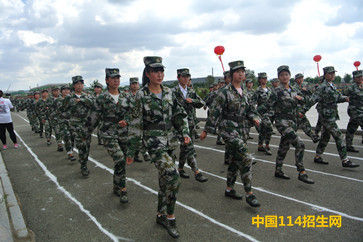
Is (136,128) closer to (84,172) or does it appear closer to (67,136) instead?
(84,172)

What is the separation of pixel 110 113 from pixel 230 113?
7.60 feet

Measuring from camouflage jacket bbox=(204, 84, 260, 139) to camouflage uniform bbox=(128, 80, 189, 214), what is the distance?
96cm

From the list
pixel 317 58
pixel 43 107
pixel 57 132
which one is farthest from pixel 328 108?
pixel 43 107

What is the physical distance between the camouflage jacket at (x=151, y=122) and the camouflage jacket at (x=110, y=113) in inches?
58.3

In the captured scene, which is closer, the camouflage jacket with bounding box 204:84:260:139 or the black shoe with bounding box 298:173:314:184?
the camouflage jacket with bounding box 204:84:260:139

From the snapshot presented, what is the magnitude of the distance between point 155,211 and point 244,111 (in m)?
2.23

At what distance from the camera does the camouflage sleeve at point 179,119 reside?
12.4ft

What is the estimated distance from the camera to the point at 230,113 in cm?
446

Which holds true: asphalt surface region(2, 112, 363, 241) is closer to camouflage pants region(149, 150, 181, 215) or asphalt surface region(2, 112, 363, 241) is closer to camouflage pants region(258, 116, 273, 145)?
camouflage pants region(149, 150, 181, 215)

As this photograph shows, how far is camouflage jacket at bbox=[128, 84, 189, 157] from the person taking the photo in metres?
3.58

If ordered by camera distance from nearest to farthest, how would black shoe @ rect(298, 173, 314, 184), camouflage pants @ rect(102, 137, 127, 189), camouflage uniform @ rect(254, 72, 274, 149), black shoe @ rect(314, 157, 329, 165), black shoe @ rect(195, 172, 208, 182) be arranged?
camouflage pants @ rect(102, 137, 127, 189)
black shoe @ rect(298, 173, 314, 184)
black shoe @ rect(195, 172, 208, 182)
black shoe @ rect(314, 157, 329, 165)
camouflage uniform @ rect(254, 72, 274, 149)

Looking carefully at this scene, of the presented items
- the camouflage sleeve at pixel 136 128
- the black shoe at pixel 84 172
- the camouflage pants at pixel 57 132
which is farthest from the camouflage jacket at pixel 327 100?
the camouflage pants at pixel 57 132

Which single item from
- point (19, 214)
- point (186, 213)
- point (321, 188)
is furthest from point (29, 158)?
point (321, 188)

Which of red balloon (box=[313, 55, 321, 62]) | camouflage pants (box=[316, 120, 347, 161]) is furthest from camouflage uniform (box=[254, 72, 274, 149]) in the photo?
red balloon (box=[313, 55, 321, 62])
